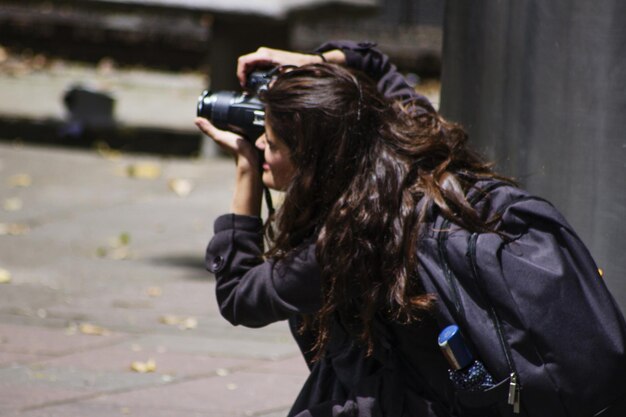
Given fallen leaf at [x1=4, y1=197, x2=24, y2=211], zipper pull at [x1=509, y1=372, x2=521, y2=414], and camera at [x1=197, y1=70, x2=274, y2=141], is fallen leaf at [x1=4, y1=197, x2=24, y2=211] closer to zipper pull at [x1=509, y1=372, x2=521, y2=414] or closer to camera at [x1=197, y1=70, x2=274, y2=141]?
camera at [x1=197, y1=70, x2=274, y2=141]

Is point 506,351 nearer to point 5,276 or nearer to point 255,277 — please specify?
point 255,277

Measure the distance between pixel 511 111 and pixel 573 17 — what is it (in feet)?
1.00

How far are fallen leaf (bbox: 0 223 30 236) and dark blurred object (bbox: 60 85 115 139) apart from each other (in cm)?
293

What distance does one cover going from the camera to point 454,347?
259 cm

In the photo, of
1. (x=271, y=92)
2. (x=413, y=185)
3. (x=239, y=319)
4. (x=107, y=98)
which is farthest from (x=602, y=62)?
(x=107, y=98)

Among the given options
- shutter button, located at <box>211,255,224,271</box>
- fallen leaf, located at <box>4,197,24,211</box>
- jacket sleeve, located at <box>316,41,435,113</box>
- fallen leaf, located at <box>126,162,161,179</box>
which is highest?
jacket sleeve, located at <box>316,41,435,113</box>

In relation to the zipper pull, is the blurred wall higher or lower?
higher

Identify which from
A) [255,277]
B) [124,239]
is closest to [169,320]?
[124,239]

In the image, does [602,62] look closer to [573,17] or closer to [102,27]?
[573,17]

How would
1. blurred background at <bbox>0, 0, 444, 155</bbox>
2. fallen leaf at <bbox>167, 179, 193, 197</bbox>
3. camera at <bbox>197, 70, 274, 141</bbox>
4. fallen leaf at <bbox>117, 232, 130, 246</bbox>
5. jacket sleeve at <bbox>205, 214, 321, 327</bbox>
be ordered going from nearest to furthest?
jacket sleeve at <bbox>205, 214, 321, 327</bbox>
camera at <bbox>197, 70, 274, 141</bbox>
fallen leaf at <bbox>117, 232, 130, 246</bbox>
fallen leaf at <bbox>167, 179, 193, 197</bbox>
blurred background at <bbox>0, 0, 444, 155</bbox>

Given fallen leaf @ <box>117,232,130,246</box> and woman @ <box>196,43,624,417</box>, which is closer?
woman @ <box>196,43,624,417</box>

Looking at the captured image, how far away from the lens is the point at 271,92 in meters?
2.81

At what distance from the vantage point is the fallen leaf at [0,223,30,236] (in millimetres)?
6859

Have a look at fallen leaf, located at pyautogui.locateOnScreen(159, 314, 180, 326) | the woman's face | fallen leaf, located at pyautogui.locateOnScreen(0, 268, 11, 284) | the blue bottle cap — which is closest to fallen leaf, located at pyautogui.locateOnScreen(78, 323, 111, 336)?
fallen leaf, located at pyautogui.locateOnScreen(159, 314, 180, 326)
